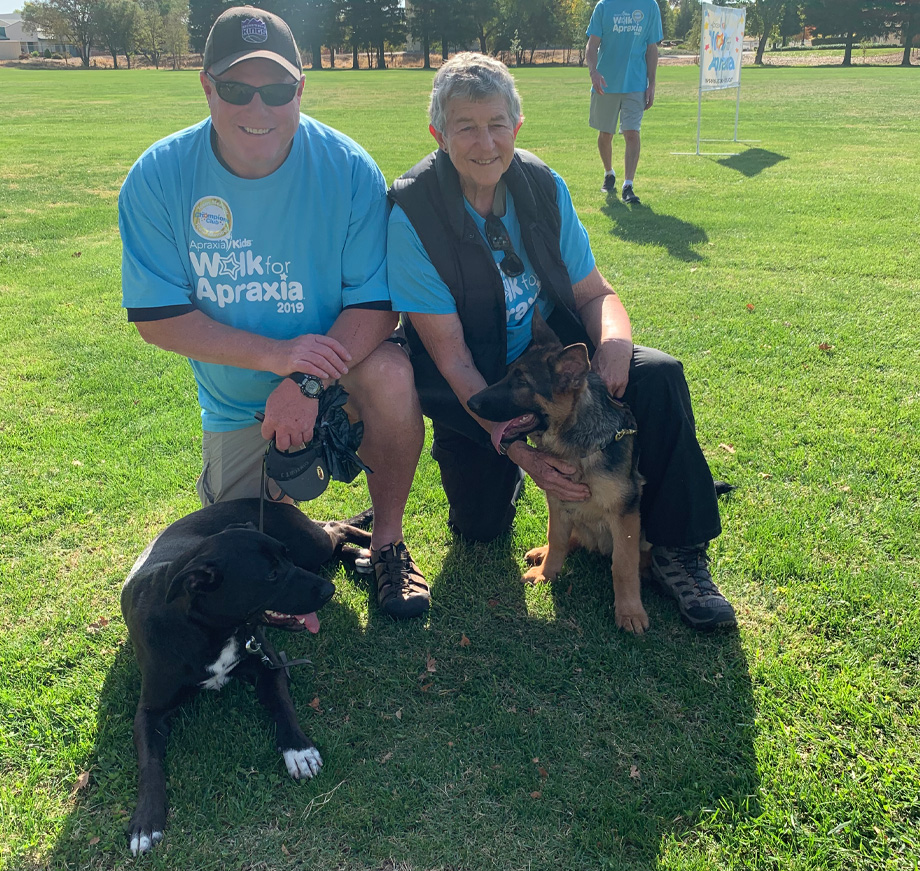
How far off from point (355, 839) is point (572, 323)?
8.05 feet

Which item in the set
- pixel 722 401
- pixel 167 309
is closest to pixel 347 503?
pixel 167 309

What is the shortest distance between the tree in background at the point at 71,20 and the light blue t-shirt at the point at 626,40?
89199mm

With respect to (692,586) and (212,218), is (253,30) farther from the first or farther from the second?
(692,586)

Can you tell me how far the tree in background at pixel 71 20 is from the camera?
8012 cm

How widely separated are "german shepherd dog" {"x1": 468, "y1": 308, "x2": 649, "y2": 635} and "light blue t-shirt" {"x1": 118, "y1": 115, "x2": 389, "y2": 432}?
0.76 m

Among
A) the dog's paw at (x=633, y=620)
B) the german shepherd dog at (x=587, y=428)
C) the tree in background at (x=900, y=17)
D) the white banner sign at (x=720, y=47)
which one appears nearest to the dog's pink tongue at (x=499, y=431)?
the german shepherd dog at (x=587, y=428)

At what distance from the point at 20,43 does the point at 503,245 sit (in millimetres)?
133512

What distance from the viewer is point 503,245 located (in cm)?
340

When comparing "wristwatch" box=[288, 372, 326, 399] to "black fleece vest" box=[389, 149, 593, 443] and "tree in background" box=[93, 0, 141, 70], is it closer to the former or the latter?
"black fleece vest" box=[389, 149, 593, 443]

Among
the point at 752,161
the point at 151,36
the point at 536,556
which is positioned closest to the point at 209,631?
the point at 536,556

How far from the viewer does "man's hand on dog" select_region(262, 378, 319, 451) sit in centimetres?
312

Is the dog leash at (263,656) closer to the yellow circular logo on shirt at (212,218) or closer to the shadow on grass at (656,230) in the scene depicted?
the yellow circular logo on shirt at (212,218)

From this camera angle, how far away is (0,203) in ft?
38.7

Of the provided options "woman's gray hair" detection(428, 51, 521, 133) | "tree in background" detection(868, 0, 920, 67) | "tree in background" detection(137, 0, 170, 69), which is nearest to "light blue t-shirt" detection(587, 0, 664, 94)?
"woman's gray hair" detection(428, 51, 521, 133)
